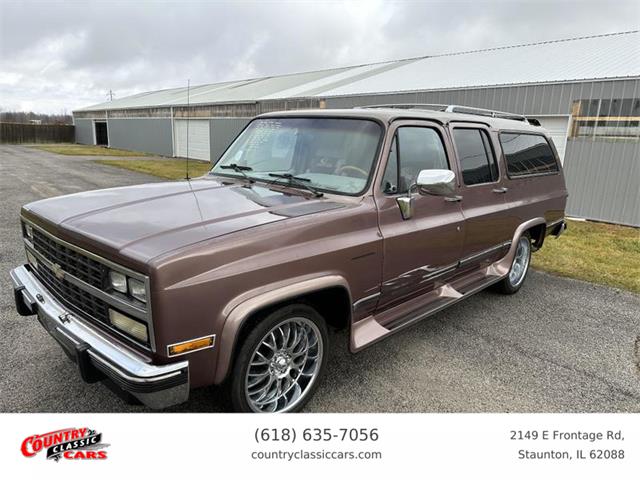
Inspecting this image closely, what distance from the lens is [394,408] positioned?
3.14 m

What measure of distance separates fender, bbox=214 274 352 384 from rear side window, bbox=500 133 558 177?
3.26 m

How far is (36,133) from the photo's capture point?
152ft

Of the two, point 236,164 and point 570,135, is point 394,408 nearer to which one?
point 236,164

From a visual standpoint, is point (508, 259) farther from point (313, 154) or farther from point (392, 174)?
point (313, 154)

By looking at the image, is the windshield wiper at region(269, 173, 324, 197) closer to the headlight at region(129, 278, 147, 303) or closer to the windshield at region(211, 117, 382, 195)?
the windshield at region(211, 117, 382, 195)

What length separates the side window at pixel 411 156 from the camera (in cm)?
349

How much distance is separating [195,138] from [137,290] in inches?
1036

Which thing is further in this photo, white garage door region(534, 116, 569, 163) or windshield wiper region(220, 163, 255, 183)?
white garage door region(534, 116, 569, 163)

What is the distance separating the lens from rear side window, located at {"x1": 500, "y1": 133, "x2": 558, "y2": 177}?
196 inches

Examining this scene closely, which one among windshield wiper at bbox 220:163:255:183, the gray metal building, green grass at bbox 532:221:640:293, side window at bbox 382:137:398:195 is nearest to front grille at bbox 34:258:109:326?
windshield wiper at bbox 220:163:255:183

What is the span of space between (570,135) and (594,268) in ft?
16.4

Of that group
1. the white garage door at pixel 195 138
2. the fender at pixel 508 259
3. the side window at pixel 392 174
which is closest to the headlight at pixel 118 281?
the side window at pixel 392 174

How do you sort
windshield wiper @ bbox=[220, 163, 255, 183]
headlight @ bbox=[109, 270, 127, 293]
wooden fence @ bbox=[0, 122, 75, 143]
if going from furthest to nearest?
wooden fence @ bbox=[0, 122, 75, 143] < windshield wiper @ bbox=[220, 163, 255, 183] < headlight @ bbox=[109, 270, 127, 293]
